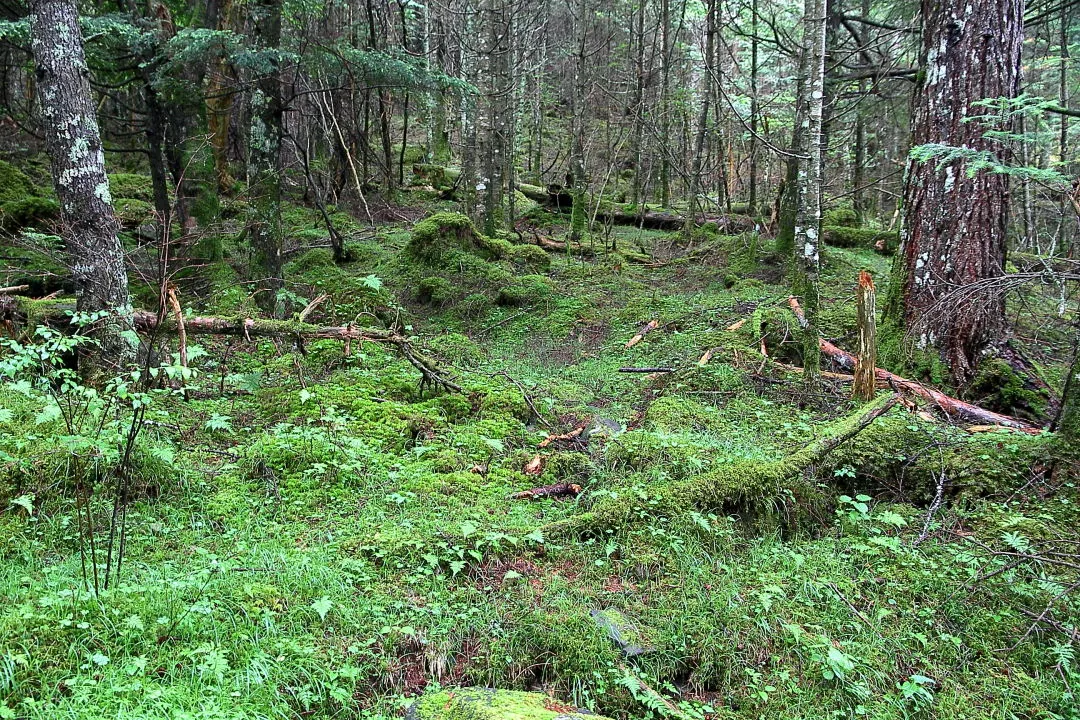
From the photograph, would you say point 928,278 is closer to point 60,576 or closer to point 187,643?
point 187,643

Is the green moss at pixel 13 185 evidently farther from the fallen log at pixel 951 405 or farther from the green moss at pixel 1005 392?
the green moss at pixel 1005 392

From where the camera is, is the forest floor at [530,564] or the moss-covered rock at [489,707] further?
the forest floor at [530,564]

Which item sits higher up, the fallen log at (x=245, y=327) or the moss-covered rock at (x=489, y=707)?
the fallen log at (x=245, y=327)

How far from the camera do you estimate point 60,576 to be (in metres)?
3.13

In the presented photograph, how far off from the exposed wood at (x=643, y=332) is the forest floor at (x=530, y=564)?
299 centimetres

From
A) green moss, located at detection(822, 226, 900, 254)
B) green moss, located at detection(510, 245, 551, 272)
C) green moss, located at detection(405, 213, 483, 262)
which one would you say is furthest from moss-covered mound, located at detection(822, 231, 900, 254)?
green moss, located at detection(405, 213, 483, 262)

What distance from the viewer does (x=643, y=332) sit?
10.3 metres

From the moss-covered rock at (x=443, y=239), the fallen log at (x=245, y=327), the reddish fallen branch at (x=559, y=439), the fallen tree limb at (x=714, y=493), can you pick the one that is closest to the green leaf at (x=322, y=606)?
the fallen tree limb at (x=714, y=493)

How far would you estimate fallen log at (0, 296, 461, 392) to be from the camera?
19.6 ft

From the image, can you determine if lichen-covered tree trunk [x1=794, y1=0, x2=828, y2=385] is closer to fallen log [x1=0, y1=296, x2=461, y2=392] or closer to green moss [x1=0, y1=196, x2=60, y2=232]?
fallen log [x1=0, y1=296, x2=461, y2=392]

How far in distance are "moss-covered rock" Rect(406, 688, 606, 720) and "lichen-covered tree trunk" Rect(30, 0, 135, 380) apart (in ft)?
14.8

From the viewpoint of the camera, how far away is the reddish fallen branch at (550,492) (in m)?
4.90

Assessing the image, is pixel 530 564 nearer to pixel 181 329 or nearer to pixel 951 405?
pixel 181 329

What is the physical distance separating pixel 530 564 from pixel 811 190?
239 inches
